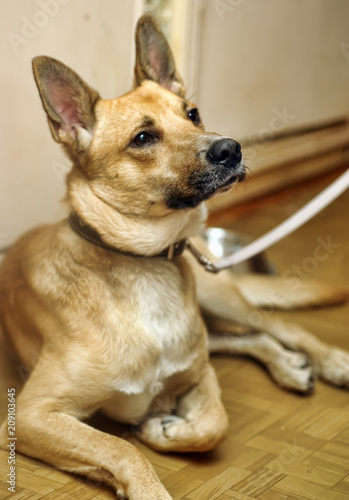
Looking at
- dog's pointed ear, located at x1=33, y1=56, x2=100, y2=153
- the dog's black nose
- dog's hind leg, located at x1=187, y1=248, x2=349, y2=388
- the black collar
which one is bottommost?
dog's hind leg, located at x1=187, y1=248, x2=349, y2=388

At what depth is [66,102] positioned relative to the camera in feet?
6.14

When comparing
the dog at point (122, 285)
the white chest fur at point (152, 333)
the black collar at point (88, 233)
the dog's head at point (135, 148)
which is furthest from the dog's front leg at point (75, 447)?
the dog's head at point (135, 148)

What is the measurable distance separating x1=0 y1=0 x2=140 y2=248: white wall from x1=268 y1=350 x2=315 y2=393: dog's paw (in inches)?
38.8

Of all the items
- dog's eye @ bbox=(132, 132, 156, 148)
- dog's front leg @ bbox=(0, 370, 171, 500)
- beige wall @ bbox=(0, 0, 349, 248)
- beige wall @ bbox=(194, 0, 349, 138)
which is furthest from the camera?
beige wall @ bbox=(194, 0, 349, 138)

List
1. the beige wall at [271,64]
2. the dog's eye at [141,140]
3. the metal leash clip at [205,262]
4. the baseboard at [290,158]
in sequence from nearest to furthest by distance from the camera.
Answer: the dog's eye at [141,140], the metal leash clip at [205,262], the beige wall at [271,64], the baseboard at [290,158]

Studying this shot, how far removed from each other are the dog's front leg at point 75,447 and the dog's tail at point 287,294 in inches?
49.7

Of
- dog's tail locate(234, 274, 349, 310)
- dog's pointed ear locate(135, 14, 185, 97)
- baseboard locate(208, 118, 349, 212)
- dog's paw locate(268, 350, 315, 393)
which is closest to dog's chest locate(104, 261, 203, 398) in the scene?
dog's paw locate(268, 350, 315, 393)

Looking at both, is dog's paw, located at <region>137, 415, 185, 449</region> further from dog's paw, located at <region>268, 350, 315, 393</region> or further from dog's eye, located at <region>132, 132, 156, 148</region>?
dog's eye, located at <region>132, 132, 156, 148</region>

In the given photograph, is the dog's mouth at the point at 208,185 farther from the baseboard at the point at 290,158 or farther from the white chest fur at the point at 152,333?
the baseboard at the point at 290,158

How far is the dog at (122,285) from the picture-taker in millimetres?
1798

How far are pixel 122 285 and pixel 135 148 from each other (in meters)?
0.40

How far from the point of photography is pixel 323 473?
6.18ft

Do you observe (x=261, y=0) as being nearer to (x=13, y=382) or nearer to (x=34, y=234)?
(x=34, y=234)

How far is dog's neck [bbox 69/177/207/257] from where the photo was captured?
1.89 metres
